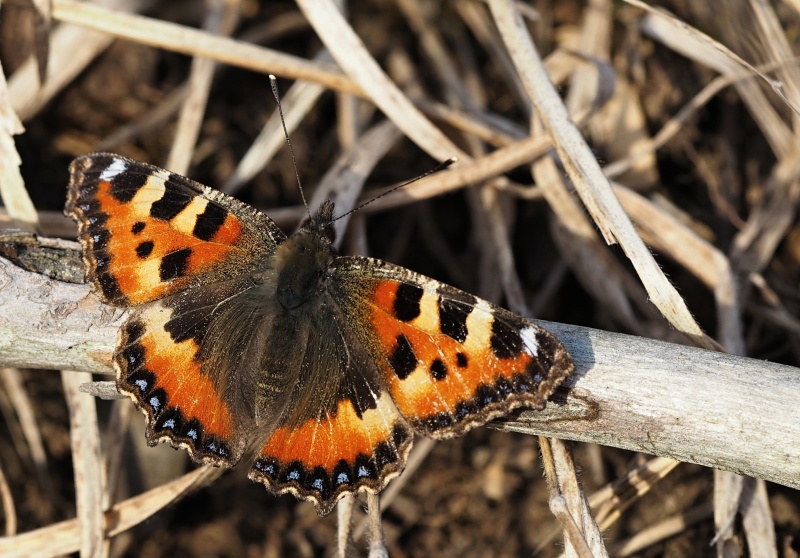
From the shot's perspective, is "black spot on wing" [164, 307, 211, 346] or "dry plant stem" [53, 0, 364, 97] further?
"dry plant stem" [53, 0, 364, 97]

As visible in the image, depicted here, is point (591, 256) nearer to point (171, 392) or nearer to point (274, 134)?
point (274, 134)

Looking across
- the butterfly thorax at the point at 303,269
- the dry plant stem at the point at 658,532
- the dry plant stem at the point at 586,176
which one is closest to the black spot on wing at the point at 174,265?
the butterfly thorax at the point at 303,269

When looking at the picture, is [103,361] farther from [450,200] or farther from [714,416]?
[450,200]

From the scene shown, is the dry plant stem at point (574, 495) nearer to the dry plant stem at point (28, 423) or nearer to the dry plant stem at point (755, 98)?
the dry plant stem at point (755, 98)

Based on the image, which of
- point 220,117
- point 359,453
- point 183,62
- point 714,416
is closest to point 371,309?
point 359,453

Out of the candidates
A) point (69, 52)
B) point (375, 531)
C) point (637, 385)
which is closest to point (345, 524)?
point (375, 531)

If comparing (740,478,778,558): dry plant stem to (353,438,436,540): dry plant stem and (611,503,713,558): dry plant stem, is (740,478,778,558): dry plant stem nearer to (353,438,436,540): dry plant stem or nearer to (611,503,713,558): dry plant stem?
(611,503,713,558): dry plant stem

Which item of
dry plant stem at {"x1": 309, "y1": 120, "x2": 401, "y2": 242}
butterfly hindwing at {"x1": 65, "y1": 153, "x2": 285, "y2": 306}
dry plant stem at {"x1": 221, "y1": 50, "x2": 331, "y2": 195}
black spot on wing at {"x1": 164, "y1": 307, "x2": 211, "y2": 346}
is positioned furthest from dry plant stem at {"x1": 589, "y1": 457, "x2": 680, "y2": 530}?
dry plant stem at {"x1": 221, "y1": 50, "x2": 331, "y2": 195}
